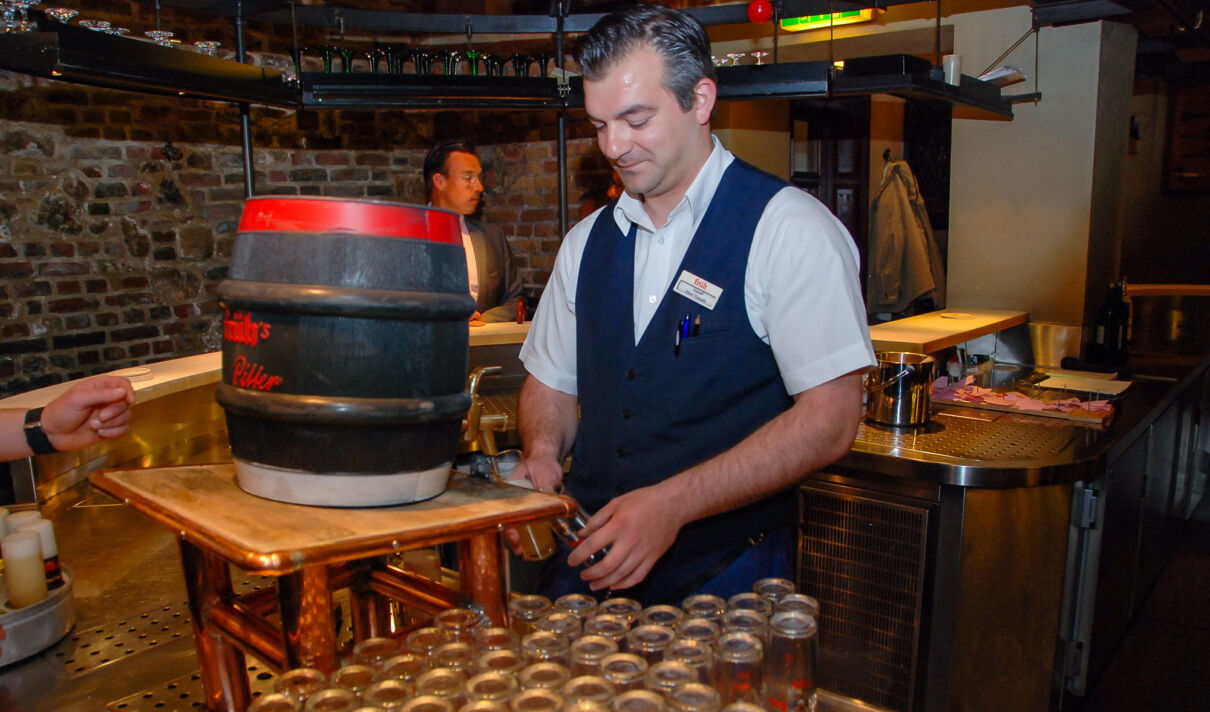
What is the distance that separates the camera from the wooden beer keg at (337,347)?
0.73 m

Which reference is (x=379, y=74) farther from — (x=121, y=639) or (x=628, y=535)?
(x=628, y=535)

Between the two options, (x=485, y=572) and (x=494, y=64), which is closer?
(x=485, y=572)

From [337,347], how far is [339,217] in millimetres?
111

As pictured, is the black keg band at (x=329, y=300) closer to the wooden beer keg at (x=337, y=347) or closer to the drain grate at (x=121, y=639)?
the wooden beer keg at (x=337, y=347)

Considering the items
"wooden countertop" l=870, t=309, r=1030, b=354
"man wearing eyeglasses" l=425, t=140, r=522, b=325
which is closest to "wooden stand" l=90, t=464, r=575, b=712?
"wooden countertop" l=870, t=309, r=1030, b=354

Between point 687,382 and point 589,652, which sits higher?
point 687,382

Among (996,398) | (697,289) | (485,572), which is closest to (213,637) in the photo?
(485,572)

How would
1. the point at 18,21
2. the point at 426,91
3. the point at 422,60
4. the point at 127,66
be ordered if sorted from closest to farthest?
the point at 18,21
the point at 127,66
the point at 426,91
the point at 422,60

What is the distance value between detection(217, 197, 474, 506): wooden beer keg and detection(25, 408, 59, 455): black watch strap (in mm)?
524

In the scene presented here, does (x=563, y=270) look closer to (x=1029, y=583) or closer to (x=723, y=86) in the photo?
(x=723, y=86)

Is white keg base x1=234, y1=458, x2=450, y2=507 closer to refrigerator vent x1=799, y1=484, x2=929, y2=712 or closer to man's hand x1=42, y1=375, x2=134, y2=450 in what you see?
man's hand x1=42, y1=375, x2=134, y2=450

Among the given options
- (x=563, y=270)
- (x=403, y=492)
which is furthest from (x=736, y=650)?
(x=563, y=270)

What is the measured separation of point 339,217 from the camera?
0.74 m

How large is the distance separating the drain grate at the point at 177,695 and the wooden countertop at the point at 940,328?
6.80ft
